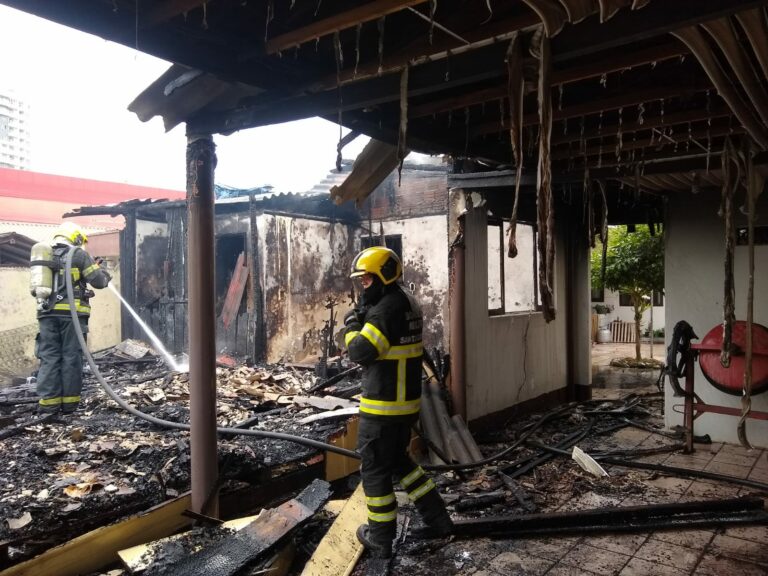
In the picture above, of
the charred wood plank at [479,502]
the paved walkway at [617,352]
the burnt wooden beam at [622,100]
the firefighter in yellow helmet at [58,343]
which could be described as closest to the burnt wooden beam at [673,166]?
the burnt wooden beam at [622,100]

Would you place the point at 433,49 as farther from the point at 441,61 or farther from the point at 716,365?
the point at 716,365

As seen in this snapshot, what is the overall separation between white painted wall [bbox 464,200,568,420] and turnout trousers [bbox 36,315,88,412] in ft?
15.9

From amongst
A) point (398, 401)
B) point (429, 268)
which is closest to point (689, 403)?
point (398, 401)

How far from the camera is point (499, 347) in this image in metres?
7.66

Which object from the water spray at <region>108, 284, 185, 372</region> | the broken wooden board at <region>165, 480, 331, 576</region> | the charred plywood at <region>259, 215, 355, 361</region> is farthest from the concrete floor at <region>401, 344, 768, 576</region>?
the water spray at <region>108, 284, 185, 372</region>

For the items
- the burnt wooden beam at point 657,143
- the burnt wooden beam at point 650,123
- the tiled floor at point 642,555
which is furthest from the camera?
the burnt wooden beam at point 657,143

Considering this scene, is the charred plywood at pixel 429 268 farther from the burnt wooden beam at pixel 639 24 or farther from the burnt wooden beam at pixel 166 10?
the burnt wooden beam at pixel 166 10

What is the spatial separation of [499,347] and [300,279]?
17.1ft

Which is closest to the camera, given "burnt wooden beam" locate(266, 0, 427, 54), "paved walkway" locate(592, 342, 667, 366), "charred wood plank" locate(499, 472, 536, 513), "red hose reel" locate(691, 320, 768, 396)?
"burnt wooden beam" locate(266, 0, 427, 54)

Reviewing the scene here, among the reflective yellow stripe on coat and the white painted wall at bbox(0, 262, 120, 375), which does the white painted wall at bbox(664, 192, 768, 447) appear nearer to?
the reflective yellow stripe on coat

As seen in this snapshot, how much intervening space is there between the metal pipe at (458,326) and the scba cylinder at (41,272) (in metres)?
4.90

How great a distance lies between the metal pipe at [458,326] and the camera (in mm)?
6746

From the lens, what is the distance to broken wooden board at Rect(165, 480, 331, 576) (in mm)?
3330

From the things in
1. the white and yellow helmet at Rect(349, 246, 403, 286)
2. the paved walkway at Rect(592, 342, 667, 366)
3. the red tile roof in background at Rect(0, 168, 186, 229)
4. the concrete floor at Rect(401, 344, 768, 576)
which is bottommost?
the paved walkway at Rect(592, 342, 667, 366)
